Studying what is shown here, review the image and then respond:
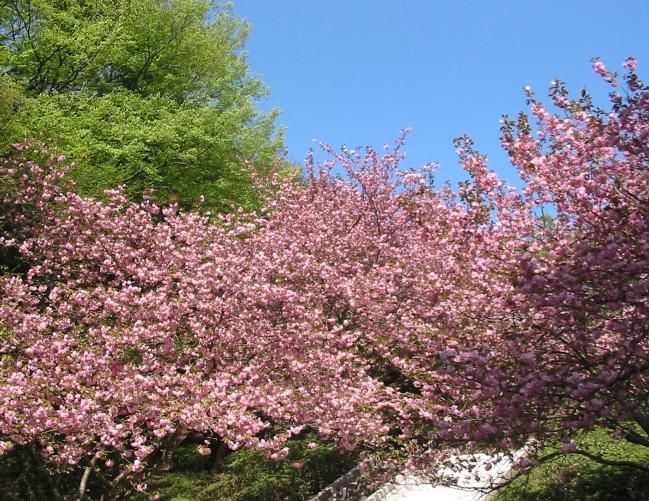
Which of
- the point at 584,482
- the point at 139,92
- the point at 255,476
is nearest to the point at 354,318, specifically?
the point at 255,476

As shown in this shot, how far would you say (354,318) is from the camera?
12609mm

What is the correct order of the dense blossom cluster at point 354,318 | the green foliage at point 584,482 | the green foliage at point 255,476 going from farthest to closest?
the green foliage at point 255,476 → the green foliage at point 584,482 → the dense blossom cluster at point 354,318

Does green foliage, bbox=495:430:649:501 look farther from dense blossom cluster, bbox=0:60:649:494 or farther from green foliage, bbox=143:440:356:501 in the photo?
green foliage, bbox=143:440:356:501

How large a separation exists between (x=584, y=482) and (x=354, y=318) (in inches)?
202

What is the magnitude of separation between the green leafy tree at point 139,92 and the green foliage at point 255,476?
8.51m

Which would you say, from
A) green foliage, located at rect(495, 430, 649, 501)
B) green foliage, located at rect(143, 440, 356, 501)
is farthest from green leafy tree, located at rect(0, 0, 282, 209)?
green foliage, located at rect(495, 430, 649, 501)

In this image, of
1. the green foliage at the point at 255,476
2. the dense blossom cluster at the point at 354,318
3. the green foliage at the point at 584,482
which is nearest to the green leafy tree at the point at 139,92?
the dense blossom cluster at the point at 354,318

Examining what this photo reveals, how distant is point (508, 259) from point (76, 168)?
495 inches

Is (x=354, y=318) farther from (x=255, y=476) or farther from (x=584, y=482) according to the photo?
(x=584, y=482)

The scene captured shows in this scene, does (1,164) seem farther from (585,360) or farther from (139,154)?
(585,360)

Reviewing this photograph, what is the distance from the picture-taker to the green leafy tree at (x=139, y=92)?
19.0 m

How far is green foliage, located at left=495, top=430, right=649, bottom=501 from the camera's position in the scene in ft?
30.9

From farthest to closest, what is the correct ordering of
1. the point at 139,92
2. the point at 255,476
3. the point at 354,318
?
the point at 139,92 → the point at 354,318 → the point at 255,476

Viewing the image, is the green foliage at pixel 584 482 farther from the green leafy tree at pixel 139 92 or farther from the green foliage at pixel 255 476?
the green leafy tree at pixel 139 92
